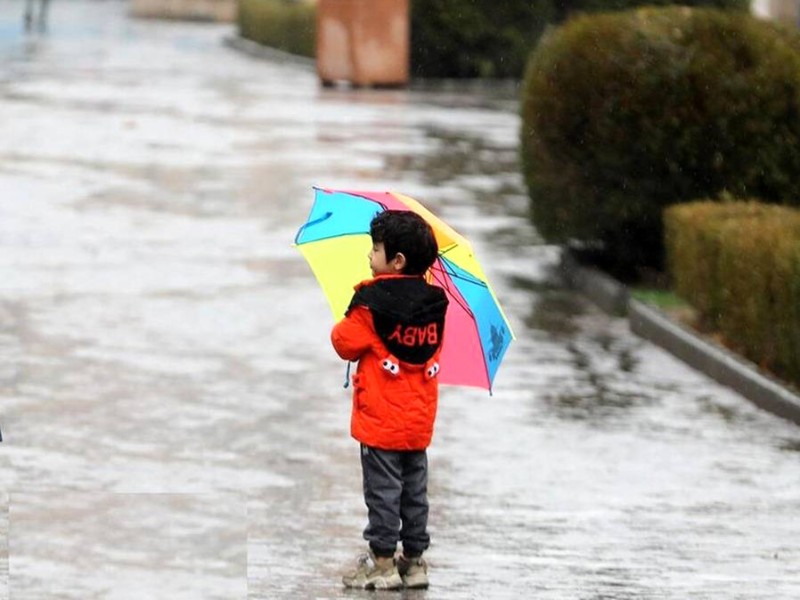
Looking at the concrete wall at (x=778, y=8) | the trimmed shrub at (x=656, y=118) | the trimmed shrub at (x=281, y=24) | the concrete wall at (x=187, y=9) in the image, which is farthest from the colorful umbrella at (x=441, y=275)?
the concrete wall at (x=187, y=9)

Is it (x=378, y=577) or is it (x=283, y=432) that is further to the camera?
(x=283, y=432)

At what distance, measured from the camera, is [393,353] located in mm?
6723

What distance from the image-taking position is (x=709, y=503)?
8523mm

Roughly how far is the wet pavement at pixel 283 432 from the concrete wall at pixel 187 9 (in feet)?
158

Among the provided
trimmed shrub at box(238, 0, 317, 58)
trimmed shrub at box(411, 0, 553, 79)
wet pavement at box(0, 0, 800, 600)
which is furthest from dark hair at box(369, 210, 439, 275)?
trimmed shrub at box(238, 0, 317, 58)

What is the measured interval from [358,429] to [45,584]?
113 centimetres

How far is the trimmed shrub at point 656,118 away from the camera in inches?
540

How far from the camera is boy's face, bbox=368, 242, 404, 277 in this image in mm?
6695

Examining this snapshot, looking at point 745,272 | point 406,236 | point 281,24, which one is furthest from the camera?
point 281,24

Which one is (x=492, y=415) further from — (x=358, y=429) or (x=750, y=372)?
(x=358, y=429)

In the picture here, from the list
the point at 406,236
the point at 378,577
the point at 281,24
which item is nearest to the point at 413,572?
the point at 378,577

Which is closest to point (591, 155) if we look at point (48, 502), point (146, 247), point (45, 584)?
point (146, 247)

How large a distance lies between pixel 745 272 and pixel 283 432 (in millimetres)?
2941

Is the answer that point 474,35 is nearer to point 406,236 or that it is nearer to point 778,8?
point 778,8
